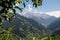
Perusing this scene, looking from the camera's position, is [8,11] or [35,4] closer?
[35,4]

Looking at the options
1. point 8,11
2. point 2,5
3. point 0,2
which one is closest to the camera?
point 0,2

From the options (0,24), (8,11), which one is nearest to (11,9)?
(8,11)

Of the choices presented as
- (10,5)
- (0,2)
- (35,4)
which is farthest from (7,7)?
(35,4)

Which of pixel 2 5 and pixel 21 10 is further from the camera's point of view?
pixel 21 10

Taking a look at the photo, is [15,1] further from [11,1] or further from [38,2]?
[38,2]

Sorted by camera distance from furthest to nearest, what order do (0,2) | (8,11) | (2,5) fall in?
(8,11), (2,5), (0,2)

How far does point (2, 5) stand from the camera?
511 cm

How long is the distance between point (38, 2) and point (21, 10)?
692mm

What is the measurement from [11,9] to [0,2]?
25.8 inches

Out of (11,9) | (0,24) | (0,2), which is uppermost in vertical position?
(0,2)

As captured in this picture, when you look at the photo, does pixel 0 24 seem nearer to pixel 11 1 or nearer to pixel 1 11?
pixel 1 11

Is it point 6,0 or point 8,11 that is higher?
point 6,0

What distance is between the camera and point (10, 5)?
209 inches

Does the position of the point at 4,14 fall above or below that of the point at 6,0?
below
